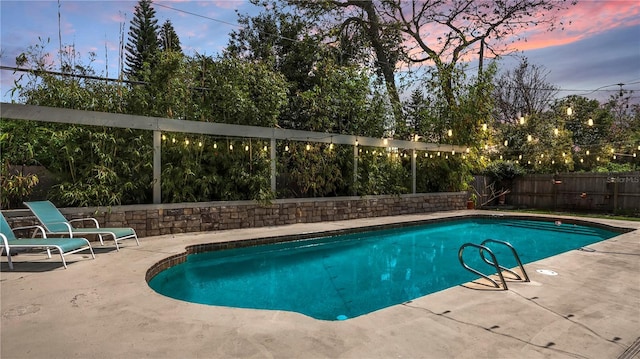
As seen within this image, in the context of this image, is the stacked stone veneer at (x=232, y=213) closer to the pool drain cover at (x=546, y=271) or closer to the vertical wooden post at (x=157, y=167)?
the vertical wooden post at (x=157, y=167)

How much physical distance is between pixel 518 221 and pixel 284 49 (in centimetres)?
1107

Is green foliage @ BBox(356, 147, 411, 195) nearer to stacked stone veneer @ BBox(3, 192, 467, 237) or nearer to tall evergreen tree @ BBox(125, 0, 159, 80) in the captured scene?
stacked stone veneer @ BBox(3, 192, 467, 237)

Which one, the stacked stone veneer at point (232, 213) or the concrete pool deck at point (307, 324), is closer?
the concrete pool deck at point (307, 324)

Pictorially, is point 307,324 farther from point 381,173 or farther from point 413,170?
point 413,170

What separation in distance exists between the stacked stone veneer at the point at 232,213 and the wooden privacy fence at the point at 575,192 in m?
5.42

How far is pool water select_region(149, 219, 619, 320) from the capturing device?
14.4 ft

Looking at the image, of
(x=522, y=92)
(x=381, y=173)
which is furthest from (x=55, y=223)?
(x=522, y=92)

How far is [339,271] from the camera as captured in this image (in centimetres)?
575

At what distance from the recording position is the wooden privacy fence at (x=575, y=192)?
476 inches

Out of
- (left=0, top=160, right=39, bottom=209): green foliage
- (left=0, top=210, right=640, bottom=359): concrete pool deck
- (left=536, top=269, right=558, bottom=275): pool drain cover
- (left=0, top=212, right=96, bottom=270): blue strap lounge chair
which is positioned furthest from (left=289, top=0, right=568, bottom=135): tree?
(left=0, top=212, right=96, bottom=270): blue strap lounge chair

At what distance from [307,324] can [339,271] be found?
2976mm

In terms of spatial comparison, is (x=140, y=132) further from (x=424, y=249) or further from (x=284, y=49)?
(x=284, y=49)

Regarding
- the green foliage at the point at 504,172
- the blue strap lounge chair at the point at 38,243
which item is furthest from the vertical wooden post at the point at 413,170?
the blue strap lounge chair at the point at 38,243

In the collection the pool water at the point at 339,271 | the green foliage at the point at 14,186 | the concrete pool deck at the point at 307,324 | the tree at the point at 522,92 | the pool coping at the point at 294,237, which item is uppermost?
the tree at the point at 522,92
